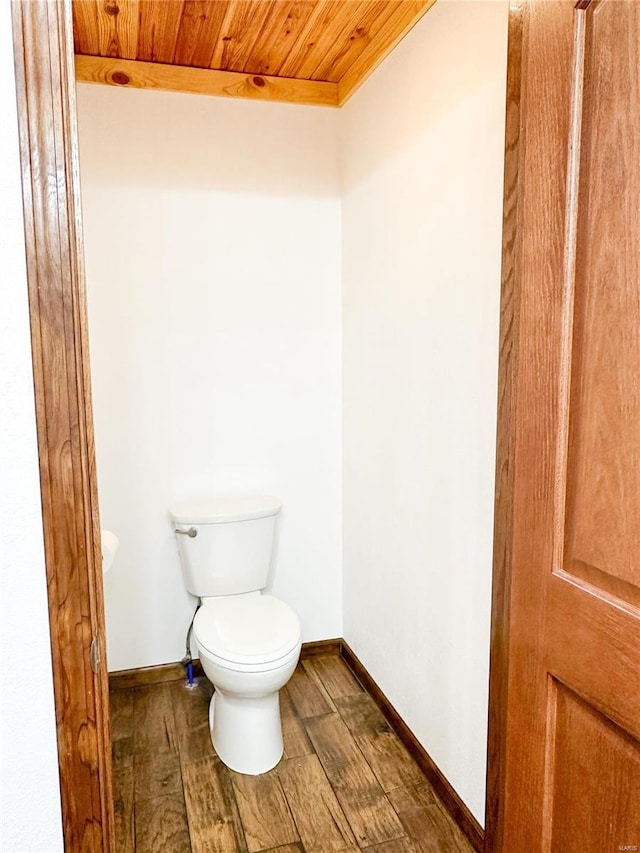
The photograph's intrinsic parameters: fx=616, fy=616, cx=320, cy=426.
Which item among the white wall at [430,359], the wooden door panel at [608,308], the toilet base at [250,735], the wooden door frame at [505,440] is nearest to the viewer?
the wooden door panel at [608,308]

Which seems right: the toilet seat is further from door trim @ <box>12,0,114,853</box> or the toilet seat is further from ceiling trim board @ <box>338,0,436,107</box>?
ceiling trim board @ <box>338,0,436,107</box>

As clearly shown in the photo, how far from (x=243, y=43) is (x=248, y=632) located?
79.9 inches

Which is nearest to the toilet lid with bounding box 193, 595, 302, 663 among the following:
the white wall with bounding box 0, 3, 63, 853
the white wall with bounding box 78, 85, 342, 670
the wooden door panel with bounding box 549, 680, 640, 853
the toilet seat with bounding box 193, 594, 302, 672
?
the toilet seat with bounding box 193, 594, 302, 672

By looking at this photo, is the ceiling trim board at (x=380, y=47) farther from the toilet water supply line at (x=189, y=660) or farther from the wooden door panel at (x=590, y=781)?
the toilet water supply line at (x=189, y=660)

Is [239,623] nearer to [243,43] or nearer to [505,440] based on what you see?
[505,440]

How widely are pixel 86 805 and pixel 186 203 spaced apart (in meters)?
2.09

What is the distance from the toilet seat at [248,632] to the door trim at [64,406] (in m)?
1.10

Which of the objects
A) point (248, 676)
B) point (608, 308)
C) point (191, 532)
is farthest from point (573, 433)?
point (191, 532)

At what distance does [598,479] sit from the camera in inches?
38.4

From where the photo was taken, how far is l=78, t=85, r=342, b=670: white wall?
2330 millimetres

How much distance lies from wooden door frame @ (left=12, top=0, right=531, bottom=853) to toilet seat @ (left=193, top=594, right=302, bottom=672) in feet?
3.54

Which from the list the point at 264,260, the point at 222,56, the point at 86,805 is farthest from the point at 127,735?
the point at 222,56

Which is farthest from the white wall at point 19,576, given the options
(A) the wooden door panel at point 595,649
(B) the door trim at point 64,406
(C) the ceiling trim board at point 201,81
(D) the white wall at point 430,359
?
(C) the ceiling trim board at point 201,81

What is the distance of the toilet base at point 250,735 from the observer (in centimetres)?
202
